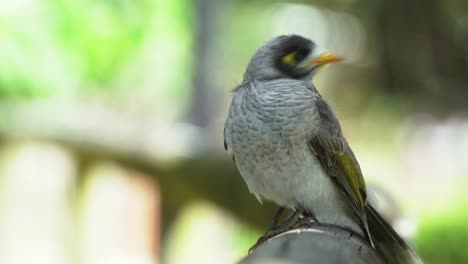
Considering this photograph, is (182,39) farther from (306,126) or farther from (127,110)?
(306,126)

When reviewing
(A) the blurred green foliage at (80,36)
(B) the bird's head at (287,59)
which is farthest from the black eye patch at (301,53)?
(A) the blurred green foliage at (80,36)

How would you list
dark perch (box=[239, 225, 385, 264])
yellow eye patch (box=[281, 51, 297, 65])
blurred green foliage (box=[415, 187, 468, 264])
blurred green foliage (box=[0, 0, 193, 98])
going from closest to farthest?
dark perch (box=[239, 225, 385, 264]), yellow eye patch (box=[281, 51, 297, 65]), blurred green foliage (box=[415, 187, 468, 264]), blurred green foliage (box=[0, 0, 193, 98])

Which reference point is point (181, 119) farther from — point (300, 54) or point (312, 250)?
point (312, 250)

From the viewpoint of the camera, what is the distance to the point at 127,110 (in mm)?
6469

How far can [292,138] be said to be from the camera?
2068mm

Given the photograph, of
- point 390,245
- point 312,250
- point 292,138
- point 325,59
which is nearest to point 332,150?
point 292,138

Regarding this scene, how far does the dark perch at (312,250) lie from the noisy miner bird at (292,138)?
2.01ft

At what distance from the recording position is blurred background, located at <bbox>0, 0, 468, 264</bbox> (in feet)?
15.6

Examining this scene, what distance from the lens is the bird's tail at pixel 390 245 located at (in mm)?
1688

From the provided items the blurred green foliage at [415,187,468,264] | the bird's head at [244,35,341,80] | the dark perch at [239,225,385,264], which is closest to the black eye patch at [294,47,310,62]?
the bird's head at [244,35,341,80]

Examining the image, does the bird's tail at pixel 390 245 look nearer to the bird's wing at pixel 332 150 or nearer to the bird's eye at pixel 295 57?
the bird's wing at pixel 332 150

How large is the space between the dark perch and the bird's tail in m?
0.25

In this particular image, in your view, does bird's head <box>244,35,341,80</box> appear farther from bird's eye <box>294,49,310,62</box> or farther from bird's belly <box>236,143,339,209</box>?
bird's belly <box>236,143,339,209</box>

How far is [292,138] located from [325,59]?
22 cm
